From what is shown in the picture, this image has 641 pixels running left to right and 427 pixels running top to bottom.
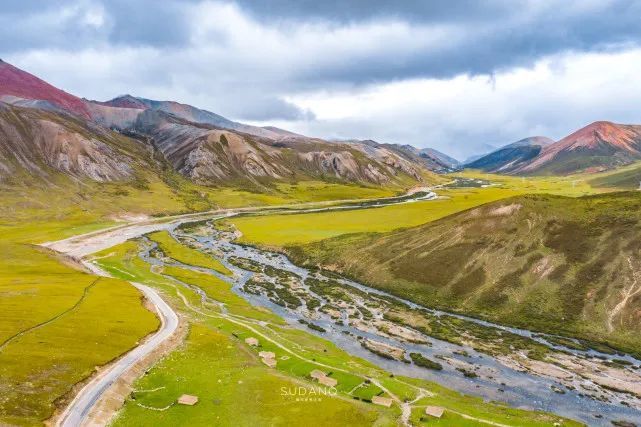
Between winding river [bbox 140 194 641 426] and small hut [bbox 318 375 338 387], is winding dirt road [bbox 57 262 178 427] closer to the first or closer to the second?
winding river [bbox 140 194 641 426]

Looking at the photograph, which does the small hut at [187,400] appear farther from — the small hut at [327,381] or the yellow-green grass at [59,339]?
the small hut at [327,381]

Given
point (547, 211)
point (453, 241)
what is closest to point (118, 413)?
point (453, 241)

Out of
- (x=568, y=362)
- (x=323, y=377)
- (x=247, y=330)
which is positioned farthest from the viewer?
(x=247, y=330)

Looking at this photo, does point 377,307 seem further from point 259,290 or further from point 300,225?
point 300,225

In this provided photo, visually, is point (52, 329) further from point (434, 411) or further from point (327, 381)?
point (434, 411)

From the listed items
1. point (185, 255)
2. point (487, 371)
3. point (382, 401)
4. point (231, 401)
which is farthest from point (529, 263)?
point (185, 255)

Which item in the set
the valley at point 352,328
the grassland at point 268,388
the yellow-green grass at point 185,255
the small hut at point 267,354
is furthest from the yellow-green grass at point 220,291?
the small hut at point 267,354
